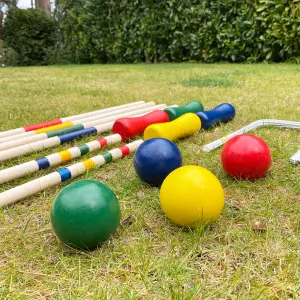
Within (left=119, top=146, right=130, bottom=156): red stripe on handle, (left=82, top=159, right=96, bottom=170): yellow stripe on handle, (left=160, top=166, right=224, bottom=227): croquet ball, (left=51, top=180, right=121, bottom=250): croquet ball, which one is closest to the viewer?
(left=51, top=180, right=121, bottom=250): croquet ball

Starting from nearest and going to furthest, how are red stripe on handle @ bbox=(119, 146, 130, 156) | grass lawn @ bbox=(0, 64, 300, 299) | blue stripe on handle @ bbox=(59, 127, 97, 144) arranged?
grass lawn @ bbox=(0, 64, 300, 299) < red stripe on handle @ bbox=(119, 146, 130, 156) < blue stripe on handle @ bbox=(59, 127, 97, 144)

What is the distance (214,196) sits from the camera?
1245 mm

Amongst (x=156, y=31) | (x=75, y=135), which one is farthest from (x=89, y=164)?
(x=156, y=31)

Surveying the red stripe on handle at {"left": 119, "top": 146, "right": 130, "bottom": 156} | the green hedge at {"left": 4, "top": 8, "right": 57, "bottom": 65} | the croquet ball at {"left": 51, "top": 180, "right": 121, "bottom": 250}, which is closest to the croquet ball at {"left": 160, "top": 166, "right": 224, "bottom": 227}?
the croquet ball at {"left": 51, "top": 180, "right": 121, "bottom": 250}

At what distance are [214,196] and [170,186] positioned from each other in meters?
0.15

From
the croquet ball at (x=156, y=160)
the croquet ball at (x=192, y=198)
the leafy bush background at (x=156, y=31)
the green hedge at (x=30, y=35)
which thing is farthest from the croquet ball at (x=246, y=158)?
the green hedge at (x=30, y=35)

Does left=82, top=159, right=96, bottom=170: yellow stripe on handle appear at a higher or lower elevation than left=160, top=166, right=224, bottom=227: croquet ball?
lower

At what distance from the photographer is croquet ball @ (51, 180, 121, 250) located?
110 centimetres

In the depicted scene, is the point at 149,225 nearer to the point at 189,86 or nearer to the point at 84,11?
the point at 189,86

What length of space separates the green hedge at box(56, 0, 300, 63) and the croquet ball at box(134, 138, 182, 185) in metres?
5.48

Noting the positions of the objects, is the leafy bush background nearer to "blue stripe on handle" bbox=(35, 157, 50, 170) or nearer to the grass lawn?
the grass lawn

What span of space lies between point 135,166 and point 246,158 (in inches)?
18.7

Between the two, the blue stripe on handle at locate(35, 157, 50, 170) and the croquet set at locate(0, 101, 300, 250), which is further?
the blue stripe on handle at locate(35, 157, 50, 170)

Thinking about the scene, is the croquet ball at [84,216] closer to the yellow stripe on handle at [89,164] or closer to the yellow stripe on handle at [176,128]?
the yellow stripe on handle at [89,164]
